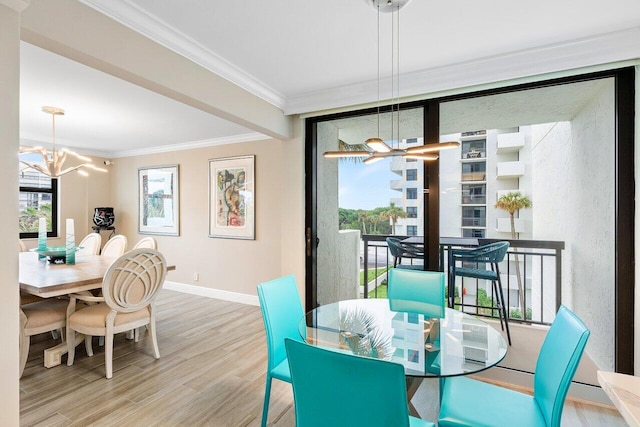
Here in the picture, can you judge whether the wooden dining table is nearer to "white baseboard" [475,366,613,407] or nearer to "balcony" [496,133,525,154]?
"white baseboard" [475,366,613,407]

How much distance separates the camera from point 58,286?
242 centimetres

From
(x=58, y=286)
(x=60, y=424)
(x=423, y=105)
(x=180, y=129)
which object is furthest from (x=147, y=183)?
(x=423, y=105)

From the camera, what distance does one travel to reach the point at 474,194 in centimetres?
266

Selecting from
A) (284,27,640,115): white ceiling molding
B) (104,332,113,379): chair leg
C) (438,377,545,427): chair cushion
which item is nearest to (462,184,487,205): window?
(284,27,640,115): white ceiling molding

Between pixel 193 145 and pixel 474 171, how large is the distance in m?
4.30

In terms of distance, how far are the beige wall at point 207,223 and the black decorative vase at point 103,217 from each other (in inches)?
8.9

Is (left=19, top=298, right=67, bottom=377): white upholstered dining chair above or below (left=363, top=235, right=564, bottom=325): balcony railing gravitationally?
below

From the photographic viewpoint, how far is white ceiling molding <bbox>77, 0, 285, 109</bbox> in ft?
5.86

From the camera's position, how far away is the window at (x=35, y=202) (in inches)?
200

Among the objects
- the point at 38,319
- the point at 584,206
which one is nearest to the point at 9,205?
the point at 38,319

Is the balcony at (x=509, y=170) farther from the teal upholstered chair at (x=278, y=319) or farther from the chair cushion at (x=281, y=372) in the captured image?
the chair cushion at (x=281, y=372)

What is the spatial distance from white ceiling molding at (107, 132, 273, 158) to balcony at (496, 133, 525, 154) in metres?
3.01

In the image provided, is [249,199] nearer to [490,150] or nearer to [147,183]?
[147,183]

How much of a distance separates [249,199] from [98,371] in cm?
266
